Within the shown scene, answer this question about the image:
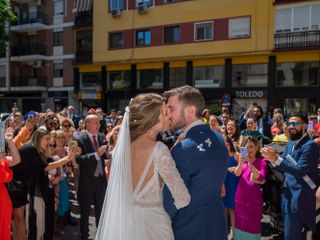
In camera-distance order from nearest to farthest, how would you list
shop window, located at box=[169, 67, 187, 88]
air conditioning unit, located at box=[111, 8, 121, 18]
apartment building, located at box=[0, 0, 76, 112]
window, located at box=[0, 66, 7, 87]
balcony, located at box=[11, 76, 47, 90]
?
shop window, located at box=[169, 67, 187, 88] < air conditioning unit, located at box=[111, 8, 121, 18] < apartment building, located at box=[0, 0, 76, 112] < balcony, located at box=[11, 76, 47, 90] < window, located at box=[0, 66, 7, 87]

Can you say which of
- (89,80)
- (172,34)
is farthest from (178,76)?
(89,80)

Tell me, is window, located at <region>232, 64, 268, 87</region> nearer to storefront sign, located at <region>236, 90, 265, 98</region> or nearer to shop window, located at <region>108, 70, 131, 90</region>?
storefront sign, located at <region>236, 90, 265, 98</region>

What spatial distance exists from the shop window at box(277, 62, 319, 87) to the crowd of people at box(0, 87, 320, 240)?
55.3ft

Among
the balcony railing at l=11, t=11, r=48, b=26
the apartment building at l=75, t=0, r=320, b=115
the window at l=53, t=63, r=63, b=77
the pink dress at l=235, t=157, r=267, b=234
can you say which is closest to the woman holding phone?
the pink dress at l=235, t=157, r=267, b=234

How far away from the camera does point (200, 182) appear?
8.94 ft

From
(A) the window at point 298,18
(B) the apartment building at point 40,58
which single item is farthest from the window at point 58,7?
(A) the window at point 298,18

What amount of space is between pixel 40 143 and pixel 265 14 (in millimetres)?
20892

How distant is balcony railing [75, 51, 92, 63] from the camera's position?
1195 inches

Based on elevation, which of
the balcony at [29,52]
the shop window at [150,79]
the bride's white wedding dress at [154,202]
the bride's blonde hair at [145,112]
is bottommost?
the bride's white wedding dress at [154,202]

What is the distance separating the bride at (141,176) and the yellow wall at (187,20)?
70.1 feet

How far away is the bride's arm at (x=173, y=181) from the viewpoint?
2637 mm

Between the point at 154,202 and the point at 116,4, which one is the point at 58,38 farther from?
the point at 154,202

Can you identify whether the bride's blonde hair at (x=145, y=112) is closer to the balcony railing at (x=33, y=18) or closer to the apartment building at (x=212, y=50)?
the apartment building at (x=212, y=50)

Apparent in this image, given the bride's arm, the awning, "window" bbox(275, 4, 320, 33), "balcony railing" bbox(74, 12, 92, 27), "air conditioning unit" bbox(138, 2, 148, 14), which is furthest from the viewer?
"balcony railing" bbox(74, 12, 92, 27)
